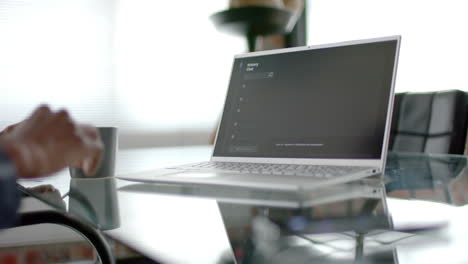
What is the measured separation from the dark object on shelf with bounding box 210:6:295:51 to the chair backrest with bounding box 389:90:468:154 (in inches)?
20.8

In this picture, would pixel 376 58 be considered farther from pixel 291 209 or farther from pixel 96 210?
pixel 96 210

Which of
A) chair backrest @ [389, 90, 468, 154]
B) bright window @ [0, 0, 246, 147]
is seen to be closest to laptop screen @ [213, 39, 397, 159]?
chair backrest @ [389, 90, 468, 154]

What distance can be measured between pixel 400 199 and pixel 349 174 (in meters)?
0.09

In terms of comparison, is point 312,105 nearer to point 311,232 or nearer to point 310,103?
point 310,103

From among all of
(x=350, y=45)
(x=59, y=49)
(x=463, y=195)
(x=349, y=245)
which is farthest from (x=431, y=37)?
(x=349, y=245)

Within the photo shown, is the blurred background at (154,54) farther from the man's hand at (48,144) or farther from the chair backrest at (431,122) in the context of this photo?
the man's hand at (48,144)

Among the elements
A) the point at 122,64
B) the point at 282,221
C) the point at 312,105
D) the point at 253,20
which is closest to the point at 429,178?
the point at 312,105

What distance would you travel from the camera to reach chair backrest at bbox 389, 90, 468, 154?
58.6 inches

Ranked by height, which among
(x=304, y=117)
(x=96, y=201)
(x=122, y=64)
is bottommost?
(x=96, y=201)

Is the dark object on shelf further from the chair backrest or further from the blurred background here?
the blurred background

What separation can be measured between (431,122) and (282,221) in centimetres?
116

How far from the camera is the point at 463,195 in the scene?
2.49 feet

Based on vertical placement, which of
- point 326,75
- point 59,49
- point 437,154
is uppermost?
point 59,49

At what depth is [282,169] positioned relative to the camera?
80 centimetres
